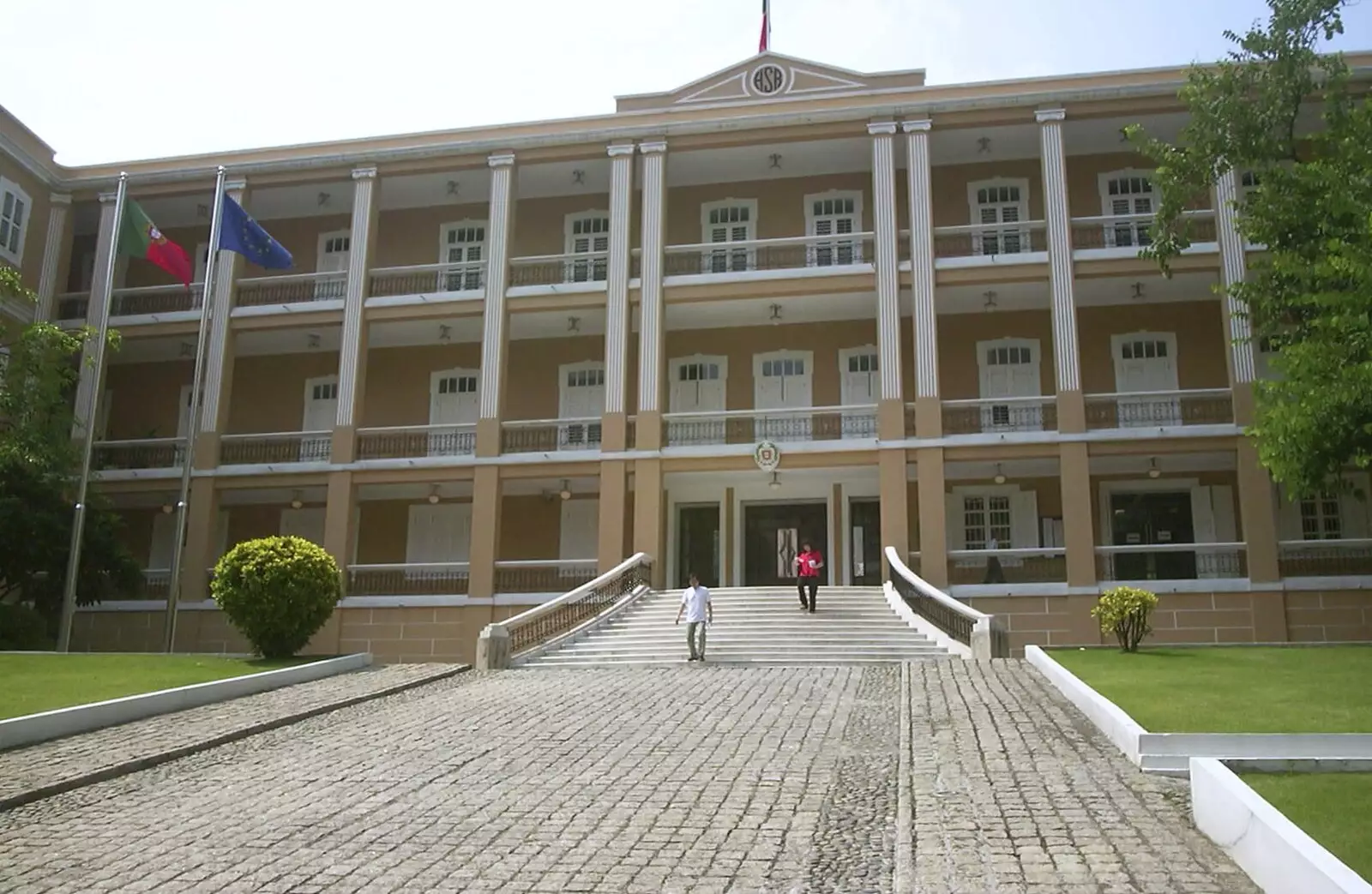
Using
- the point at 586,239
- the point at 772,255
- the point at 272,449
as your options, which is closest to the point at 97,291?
the point at 272,449

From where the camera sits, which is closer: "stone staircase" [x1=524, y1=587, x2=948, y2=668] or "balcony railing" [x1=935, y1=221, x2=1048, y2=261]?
"stone staircase" [x1=524, y1=587, x2=948, y2=668]

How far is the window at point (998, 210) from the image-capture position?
22.9 metres

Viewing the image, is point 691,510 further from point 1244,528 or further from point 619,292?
point 1244,528

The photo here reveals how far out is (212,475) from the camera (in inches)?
936

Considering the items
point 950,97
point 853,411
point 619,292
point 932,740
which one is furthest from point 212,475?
point 932,740

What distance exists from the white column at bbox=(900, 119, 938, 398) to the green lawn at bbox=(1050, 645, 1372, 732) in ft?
25.0

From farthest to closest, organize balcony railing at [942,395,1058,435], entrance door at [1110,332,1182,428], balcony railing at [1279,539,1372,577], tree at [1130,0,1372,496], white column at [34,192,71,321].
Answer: white column at [34,192,71,321], entrance door at [1110,332,1182,428], balcony railing at [942,395,1058,435], balcony railing at [1279,539,1372,577], tree at [1130,0,1372,496]

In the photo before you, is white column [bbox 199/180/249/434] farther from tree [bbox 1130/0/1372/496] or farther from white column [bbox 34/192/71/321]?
tree [bbox 1130/0/1372/496]

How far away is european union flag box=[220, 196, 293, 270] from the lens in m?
20.8

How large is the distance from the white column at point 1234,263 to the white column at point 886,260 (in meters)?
5.97

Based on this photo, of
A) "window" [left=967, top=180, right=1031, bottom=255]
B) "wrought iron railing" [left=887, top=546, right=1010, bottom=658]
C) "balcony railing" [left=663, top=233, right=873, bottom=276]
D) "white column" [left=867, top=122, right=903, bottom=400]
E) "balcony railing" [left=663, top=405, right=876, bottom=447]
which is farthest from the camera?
"window" [left=967, top=180, right=1031, bottom=255]

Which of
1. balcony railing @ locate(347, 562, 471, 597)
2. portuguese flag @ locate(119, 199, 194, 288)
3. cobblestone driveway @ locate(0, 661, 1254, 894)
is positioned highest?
portuguese flag @ locate(119, 199, 194, 288)

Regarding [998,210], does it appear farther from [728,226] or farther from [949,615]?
[949,615]

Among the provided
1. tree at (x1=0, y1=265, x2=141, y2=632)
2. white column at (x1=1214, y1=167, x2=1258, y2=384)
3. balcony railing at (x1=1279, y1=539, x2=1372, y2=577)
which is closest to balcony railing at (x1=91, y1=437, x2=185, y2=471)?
tree at (x1=0, y1=265, x2=141, y2=632)
